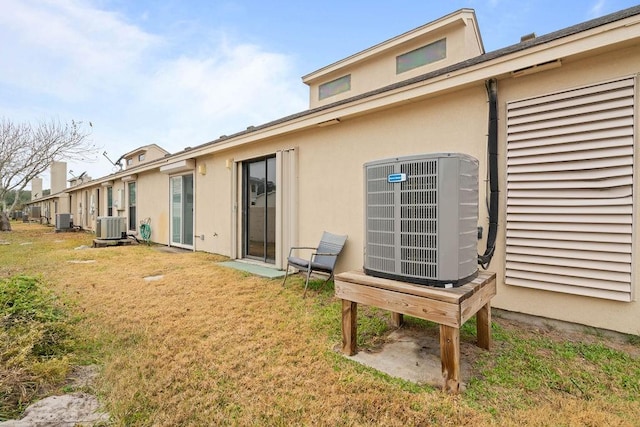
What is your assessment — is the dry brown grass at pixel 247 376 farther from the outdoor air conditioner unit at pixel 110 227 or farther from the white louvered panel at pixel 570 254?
the outdoor air conditioner unit at pixel 110 227

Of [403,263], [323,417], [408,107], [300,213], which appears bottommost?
[323,417]

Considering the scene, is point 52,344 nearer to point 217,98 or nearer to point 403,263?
point 403,263

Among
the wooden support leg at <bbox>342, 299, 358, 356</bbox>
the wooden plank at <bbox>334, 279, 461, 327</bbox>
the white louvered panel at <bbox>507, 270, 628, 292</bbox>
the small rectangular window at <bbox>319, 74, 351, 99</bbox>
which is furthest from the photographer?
the small rectangular window at <bbox>319, 74, 351, 99</bbox>

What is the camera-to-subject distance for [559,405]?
66.7 inches

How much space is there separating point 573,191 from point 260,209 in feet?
15.9

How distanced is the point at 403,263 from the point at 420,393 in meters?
0.80

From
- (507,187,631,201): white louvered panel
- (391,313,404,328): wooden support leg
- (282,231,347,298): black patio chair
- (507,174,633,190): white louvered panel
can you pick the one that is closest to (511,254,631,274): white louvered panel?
A: (507,187,631,201): white louvered panel

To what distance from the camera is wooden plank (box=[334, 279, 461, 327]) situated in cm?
177

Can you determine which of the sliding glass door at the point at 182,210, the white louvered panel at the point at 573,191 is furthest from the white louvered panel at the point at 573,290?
the sliding glass door at the point at 182,210

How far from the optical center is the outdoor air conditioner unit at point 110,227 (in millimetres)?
8781

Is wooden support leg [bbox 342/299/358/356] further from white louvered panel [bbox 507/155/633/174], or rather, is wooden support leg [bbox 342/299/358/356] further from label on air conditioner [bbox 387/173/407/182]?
white louvered panel [bbox 507/155/633/174]

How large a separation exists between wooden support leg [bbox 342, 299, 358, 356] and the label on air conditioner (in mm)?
1010

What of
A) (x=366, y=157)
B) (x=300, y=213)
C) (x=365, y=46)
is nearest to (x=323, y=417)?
(x=366, y=157)

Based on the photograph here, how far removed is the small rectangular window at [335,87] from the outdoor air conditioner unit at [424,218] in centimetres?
1010
